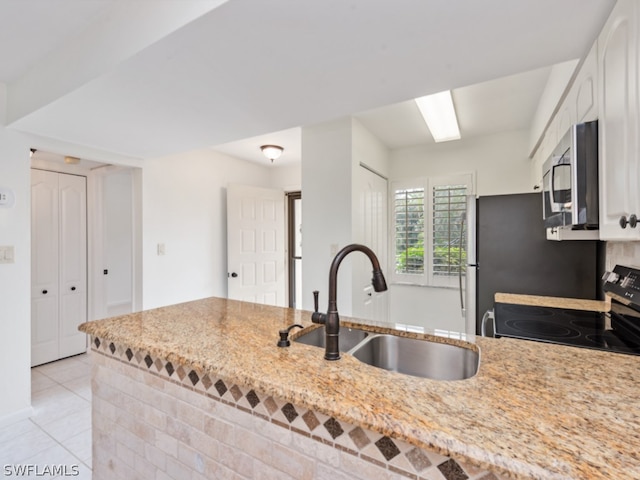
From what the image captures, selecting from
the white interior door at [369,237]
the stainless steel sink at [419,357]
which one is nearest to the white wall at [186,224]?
the white interior door at [369,237]

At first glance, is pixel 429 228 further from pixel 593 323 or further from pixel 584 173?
pixel 584 173

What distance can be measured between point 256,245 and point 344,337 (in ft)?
9.94

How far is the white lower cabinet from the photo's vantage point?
3207 mm

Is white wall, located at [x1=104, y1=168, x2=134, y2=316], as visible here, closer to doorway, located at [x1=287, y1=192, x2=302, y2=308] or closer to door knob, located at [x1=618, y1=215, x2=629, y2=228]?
doorway, located at [x1=287, y1=192, x2=302, y2=308]

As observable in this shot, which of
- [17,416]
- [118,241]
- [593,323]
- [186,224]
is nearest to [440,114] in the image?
[593,323]

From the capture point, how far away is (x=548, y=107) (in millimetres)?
2172

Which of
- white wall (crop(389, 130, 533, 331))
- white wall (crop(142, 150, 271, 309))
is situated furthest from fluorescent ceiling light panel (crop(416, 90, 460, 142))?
white wall (crop(142, 150, 271, 309))

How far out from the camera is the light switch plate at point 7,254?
2180 mm

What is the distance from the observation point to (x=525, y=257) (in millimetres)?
2246

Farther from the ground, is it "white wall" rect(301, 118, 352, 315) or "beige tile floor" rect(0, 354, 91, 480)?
"white wall" rect(301, 118, 352, 315)

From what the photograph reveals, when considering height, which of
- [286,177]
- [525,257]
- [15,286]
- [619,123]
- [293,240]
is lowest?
[15,286]

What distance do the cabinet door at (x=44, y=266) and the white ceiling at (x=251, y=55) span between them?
136 cm

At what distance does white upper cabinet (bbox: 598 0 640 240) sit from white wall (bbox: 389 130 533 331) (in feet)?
7.08

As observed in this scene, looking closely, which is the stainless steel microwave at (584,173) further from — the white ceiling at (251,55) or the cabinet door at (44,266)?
the cabinet door at (44,266)
